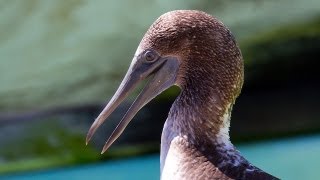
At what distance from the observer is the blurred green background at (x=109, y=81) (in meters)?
3.50

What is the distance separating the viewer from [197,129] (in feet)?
6.28

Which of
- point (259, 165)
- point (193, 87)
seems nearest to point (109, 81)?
point (259, 165)

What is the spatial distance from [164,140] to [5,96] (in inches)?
68.3

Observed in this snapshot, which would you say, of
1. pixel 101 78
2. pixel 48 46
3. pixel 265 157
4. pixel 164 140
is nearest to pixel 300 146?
pixel 265 157

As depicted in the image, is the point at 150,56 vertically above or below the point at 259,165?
above

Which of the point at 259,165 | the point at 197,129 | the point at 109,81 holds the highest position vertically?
Answer: the point at 197,129

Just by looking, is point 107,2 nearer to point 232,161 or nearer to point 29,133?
point 29,133

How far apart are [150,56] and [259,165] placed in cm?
150

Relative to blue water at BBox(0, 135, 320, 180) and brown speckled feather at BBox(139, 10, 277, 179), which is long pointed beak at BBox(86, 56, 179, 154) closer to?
brown speckled feather at BBox(139, 10, 277, 179)

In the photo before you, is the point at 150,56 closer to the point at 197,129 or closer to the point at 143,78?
the point at 143,78

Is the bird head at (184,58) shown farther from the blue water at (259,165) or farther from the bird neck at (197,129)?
the blue water at (259,165)

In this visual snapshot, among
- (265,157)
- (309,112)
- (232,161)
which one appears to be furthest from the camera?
(309,112)

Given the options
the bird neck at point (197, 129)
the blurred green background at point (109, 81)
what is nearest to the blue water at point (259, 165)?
the blurred green background at point (109, 81)

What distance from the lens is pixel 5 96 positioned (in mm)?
3586
